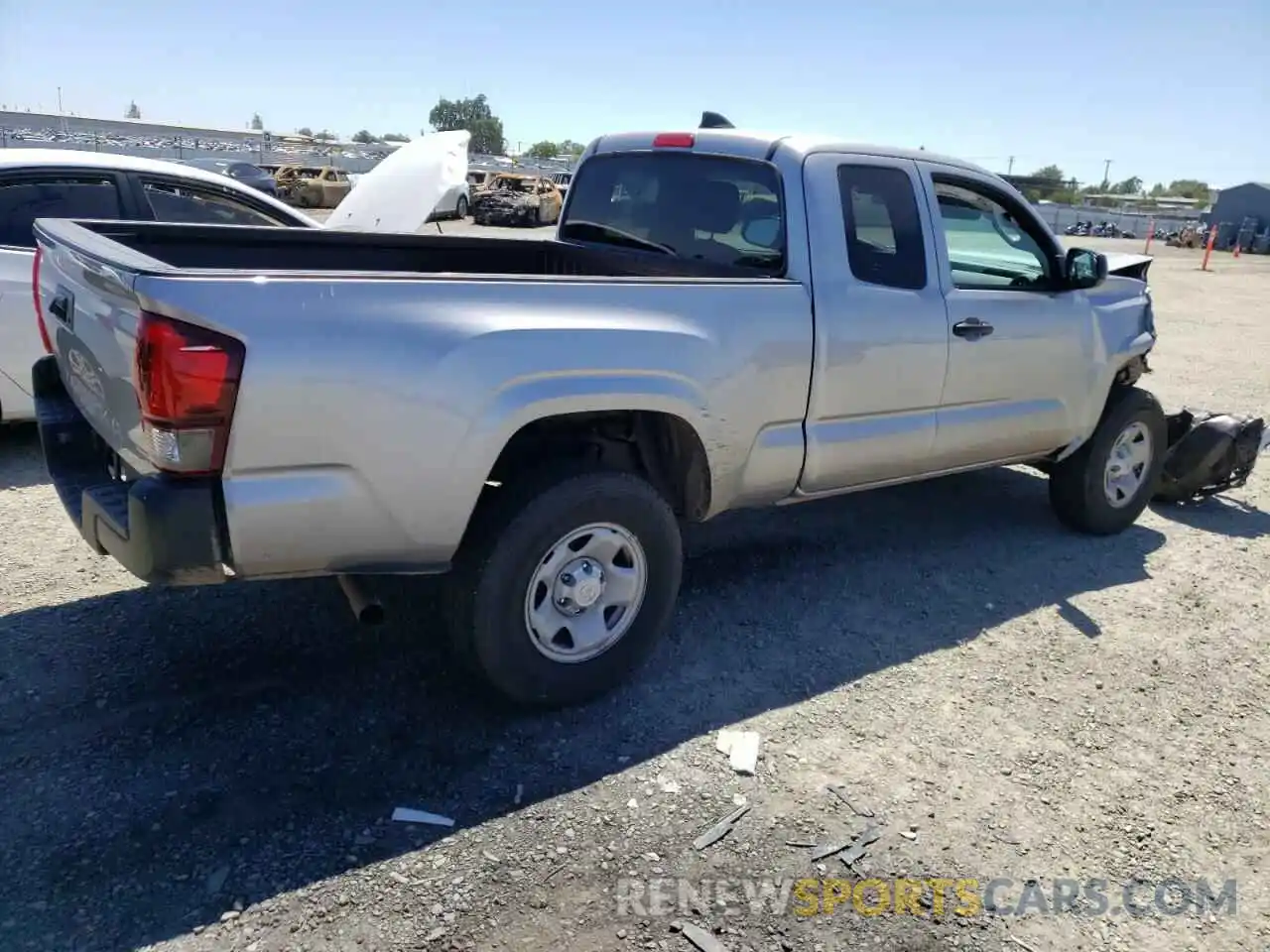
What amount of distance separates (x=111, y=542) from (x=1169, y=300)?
69.0 ft

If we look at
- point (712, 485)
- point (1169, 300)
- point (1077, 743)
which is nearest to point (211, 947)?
point (712, 485)

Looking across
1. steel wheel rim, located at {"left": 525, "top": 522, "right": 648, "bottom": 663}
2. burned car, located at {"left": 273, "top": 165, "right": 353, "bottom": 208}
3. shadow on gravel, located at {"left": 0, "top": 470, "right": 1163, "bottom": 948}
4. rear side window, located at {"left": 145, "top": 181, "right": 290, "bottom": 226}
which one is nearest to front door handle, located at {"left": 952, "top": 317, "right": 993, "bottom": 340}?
shadow on gravel, located at {"left": 0, "top": 470, "right": 1163, "bottom": 948}

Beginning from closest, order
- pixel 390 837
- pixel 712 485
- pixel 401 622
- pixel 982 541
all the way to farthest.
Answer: pixel 390 837
pixel 712 485
pixel 401 622
pixel 982 541

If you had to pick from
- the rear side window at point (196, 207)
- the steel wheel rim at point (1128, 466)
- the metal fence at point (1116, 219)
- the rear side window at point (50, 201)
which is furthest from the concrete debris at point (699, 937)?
the metal fence at point (1116, 219)

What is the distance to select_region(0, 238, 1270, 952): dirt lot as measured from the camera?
100 inches

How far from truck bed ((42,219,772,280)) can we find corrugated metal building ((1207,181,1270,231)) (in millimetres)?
52785

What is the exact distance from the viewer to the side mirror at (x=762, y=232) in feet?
12.8

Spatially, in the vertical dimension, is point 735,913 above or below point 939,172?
below

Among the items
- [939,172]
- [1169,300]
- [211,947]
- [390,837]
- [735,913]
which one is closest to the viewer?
[211,947]

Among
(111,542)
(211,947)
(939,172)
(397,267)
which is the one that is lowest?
(211,947)

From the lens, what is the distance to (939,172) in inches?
174

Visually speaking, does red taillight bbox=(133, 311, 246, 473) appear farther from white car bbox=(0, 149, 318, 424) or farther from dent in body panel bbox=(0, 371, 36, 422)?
dent in body panel bbox=(0, 371, 36, 422)

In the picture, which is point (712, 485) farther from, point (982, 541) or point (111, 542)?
point (982, 541)

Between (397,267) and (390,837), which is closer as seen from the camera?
(390,837)
